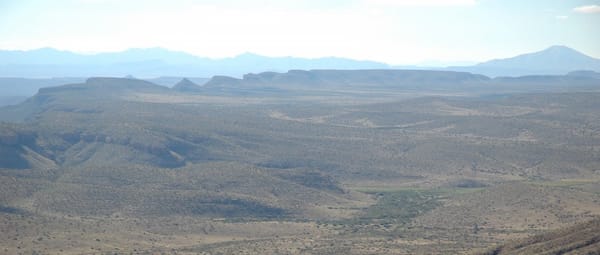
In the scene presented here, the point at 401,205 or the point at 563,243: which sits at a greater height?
the point at 563,243

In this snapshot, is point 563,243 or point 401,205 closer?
point 563,243

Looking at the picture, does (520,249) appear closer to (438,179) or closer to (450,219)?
(450,219)

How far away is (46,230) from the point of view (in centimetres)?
8212

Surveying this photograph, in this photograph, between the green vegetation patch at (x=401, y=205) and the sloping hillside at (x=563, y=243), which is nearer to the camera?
the sloping hillside at (x=563, y=243)

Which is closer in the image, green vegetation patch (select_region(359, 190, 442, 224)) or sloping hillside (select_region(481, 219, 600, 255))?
sloping hillside (select_region(481, 219, 600, 255))

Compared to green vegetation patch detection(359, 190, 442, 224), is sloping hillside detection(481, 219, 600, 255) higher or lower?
higher

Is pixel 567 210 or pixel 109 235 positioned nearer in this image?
pixel 109 235

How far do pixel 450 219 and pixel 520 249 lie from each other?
33773 millimetres

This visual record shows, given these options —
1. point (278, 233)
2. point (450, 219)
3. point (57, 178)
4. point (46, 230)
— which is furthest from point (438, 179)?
point (46, 230)

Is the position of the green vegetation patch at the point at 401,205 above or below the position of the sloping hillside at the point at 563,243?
below

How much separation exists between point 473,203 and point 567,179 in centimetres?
3087

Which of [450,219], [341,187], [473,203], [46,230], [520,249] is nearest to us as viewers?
[520,249]

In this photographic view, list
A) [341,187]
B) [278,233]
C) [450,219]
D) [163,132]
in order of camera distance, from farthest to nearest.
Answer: [163,132] → [341,187] → [450,219] → [278,233]

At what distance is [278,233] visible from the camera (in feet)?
289
